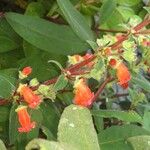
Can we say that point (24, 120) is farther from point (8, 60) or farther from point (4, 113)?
point (8, 60)

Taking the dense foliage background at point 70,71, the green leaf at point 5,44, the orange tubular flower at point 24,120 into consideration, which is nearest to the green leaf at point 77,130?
the dense foliage background at point 70,71

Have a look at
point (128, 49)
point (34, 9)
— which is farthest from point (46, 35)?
point (128, 49)

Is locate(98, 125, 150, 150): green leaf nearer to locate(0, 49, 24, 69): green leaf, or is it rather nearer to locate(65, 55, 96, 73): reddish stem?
locate(65, 55, 96, 73): reddish stem

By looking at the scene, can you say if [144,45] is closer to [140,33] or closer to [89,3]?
[140,33]

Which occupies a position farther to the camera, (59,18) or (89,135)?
(59,18)

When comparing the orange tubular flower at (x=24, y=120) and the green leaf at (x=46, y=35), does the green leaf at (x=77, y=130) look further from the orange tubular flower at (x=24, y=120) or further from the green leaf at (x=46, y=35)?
the green leaf at (x=46, y=35)

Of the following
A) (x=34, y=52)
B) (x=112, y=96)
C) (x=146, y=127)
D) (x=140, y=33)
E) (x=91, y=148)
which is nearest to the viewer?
(x=91, y=148)

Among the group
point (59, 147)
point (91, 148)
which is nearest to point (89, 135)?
point (91, 148)
